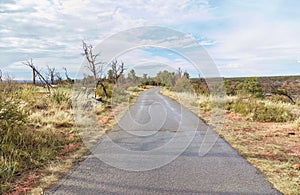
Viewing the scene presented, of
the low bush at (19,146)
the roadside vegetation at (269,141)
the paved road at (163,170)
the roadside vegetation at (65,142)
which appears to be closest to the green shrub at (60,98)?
the roadside vegetation at (65,142)

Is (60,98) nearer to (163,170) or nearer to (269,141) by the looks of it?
(163,170)

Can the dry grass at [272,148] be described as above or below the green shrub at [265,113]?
below

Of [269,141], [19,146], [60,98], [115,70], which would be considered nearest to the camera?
[19,146]

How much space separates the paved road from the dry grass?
25 centimetres

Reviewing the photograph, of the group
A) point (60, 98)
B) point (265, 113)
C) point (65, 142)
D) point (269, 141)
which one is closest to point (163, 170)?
point (65, 142)

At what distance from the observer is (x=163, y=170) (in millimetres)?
4605

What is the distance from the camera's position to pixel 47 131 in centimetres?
711

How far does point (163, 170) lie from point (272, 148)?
3241 mm

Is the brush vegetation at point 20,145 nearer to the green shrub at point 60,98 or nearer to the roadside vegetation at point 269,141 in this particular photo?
the roadside vegetation at point 269,141

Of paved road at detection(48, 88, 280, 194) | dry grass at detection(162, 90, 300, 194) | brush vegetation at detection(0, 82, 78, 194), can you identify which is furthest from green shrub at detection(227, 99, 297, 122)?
brush vegetation at detection(0, 82, 78, 194)

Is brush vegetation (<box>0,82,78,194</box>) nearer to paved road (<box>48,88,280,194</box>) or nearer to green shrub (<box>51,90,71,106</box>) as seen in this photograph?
paved road (<box>48,88,280,194</box>)

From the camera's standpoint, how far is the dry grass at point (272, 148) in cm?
425

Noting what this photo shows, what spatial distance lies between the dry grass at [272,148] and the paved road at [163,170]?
0.83ft

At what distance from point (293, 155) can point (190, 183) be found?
120 inches
